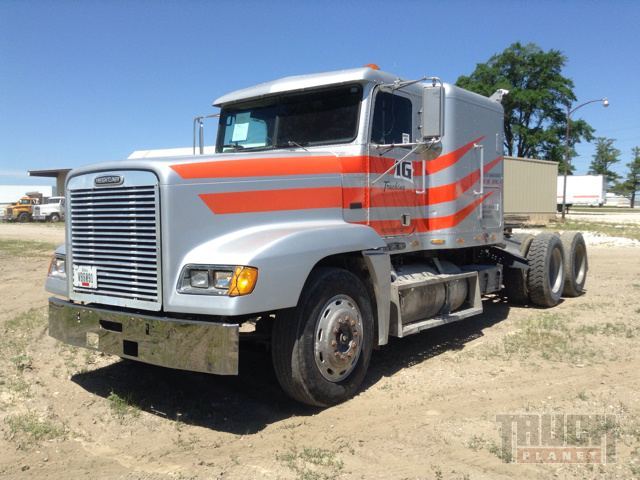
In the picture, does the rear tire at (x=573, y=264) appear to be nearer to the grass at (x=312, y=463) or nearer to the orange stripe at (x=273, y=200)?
the orange stripe at (x=273, y=200)

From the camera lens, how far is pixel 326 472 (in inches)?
143

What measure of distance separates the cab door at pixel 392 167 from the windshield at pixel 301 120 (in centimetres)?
26

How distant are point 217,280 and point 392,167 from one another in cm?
242

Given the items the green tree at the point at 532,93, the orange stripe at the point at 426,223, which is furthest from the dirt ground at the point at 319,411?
the green tree at the point at 532,93

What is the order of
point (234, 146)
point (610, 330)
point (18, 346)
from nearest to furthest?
1. point (234, 146)
2. point (18, 346)
3. point (610, 330)

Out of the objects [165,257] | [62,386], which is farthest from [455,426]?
[62,386]

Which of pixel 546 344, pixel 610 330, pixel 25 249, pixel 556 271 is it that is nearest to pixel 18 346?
pixel 546 344

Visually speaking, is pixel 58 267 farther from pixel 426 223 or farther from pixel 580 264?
pixel 580 264

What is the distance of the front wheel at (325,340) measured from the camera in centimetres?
448

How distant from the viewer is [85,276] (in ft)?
15.6

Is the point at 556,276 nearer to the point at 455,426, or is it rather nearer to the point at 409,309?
the point at 409,309

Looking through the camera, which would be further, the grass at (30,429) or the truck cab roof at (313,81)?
the truck cab roof at (313,81)

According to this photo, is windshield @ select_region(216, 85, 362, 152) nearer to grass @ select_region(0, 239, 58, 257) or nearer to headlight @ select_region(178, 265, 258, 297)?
headlight @ select_region(178, 265, 258, 297)

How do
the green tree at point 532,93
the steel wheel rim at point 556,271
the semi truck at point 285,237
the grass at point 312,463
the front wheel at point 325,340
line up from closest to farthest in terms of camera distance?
the grass at point 312,463 → the semi truck at point 285,237 → the front wheel at point 325,340 → the steel wheel rim at point 556,271 → the green tree at point 532,93
